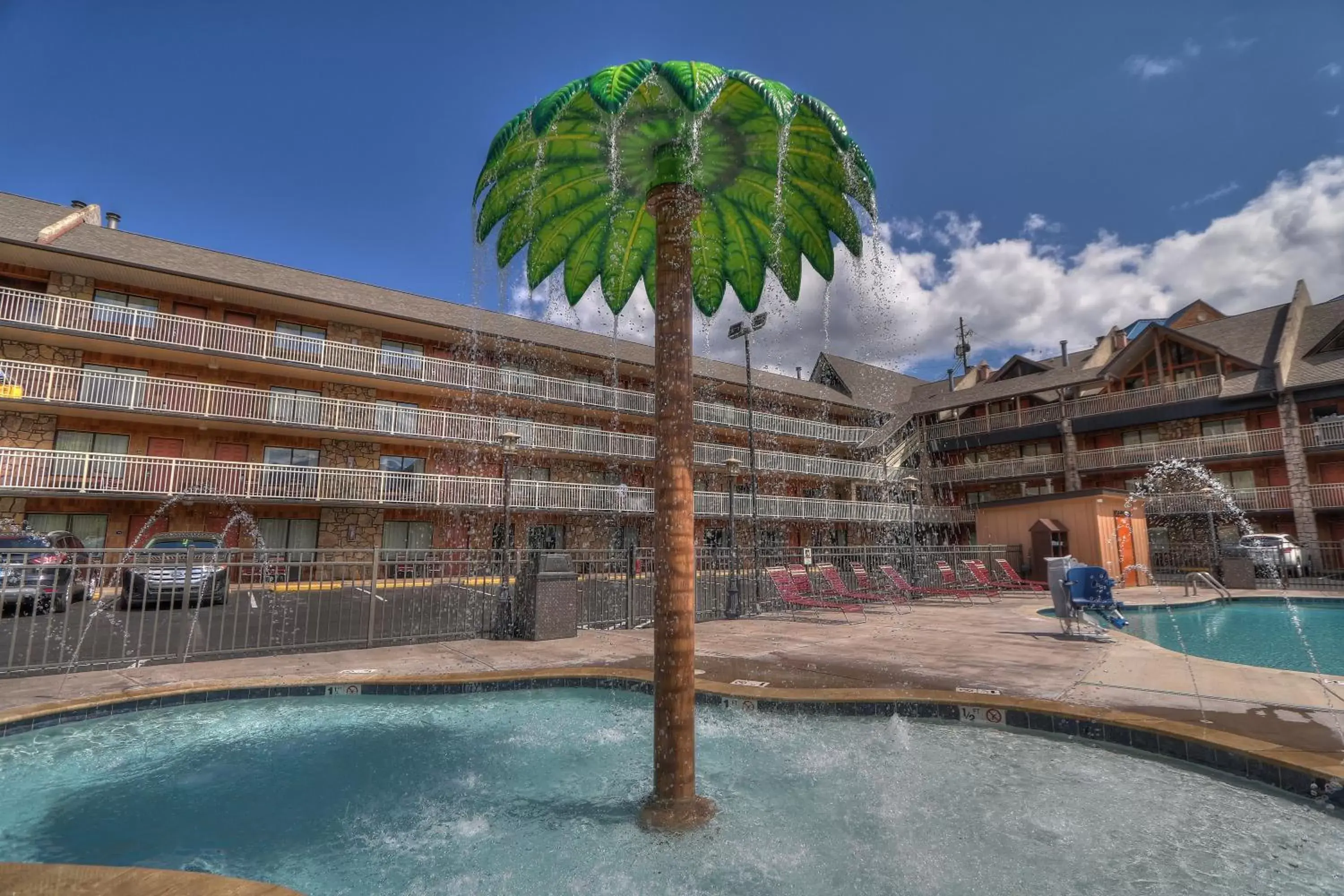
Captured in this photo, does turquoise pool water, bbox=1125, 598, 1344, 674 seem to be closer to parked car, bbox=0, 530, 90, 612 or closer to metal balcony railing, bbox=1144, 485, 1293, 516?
metal balcony railing, bbox=1144, 485, 1293, 516

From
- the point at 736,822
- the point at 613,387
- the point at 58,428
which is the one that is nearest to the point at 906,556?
the point at 613,387

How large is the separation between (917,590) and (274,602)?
14.7 meters

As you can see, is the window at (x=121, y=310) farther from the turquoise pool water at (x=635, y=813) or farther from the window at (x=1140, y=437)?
the window at (x=1140, y=437)

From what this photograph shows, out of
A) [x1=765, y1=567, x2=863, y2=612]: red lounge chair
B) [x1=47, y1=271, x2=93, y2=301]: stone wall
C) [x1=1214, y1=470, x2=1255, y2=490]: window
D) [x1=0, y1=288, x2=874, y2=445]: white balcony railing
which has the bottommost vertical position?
[x1=765, y1=567, x2=863, y2=612]: red lounge chair

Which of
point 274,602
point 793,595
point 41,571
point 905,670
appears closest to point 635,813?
point 905,670

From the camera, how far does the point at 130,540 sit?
2027 cm

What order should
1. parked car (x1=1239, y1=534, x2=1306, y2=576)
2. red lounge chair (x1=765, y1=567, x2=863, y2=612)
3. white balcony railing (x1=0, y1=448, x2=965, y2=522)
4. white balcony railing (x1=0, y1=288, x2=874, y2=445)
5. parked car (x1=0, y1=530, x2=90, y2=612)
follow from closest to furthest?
parked car (x1=0, y1=530, x2=90, y2=612)
red lounge chair (x1=765, y1=567, x2=863, y2=612)
white balcony railing (x1=0, y1=448, x2=965, y2=522)
white balcony railing (x1=0, y1=288, x2=874, y2=445)
parked car (x1=1239, y1=534, x2=1306, y2=576)

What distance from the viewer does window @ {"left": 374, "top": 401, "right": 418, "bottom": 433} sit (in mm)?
24438

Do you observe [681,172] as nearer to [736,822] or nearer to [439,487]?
[736,822]

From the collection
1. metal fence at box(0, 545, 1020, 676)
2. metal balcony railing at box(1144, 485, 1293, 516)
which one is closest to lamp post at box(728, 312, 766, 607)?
metal fence at box(0, 545, 1020, 676)

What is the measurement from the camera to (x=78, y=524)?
20.0 m

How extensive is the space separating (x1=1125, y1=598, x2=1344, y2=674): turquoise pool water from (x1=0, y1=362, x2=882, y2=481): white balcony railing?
14239 mm

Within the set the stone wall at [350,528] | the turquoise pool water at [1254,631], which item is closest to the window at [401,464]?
the stone wall at [350,528]

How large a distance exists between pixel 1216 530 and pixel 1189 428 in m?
5.49
